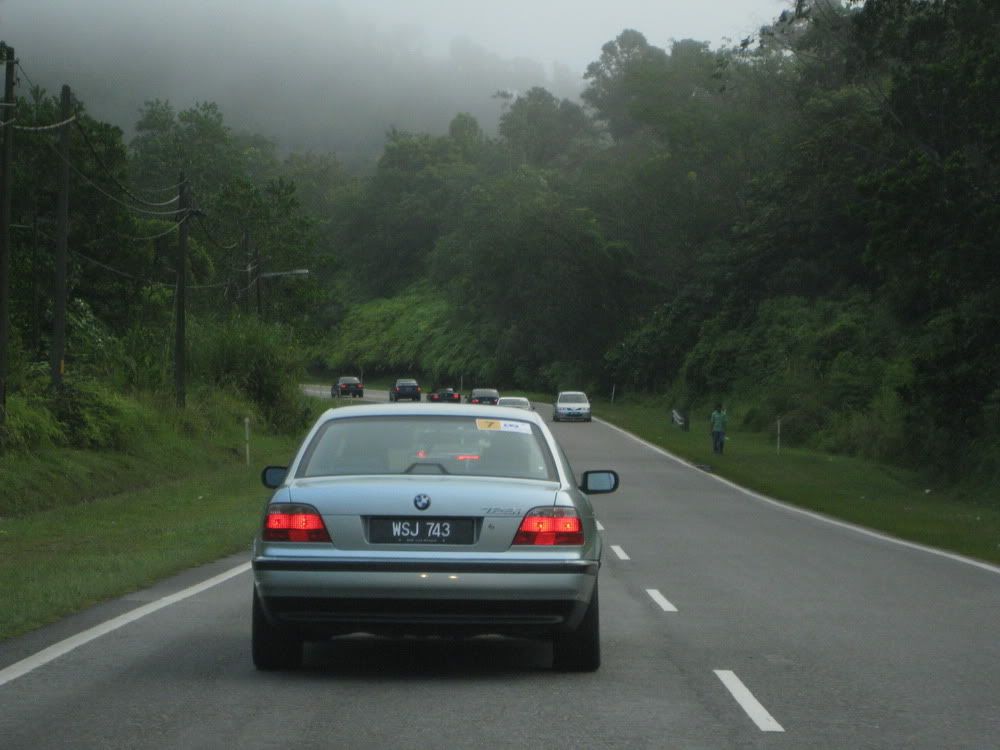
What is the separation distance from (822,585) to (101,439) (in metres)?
21.1

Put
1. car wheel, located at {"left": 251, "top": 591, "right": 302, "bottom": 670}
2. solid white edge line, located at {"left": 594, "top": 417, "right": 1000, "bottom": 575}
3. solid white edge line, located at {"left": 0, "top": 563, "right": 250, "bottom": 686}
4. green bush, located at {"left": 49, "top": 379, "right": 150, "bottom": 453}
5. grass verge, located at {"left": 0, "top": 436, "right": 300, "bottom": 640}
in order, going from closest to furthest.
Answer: car wheel, located at {"left": 251, "top": 591, "right": 302, "bottom": 670} → solid white edge line, located at {"left": 0, "top": 563, "right": 250, "bottom": 686} → grass verge, located at {"left": 0, "top": 436, "right": 300, "bottom": 640} → solid white edge line, located at {"left": 594, "top": 417, "right": 1000, "bottom": 575} → green bush, located at {"left": 49, "top": 379, "right": 150, "bottom": 453}

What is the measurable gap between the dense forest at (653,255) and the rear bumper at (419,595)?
20.8m

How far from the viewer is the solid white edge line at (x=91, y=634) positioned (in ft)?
30.2

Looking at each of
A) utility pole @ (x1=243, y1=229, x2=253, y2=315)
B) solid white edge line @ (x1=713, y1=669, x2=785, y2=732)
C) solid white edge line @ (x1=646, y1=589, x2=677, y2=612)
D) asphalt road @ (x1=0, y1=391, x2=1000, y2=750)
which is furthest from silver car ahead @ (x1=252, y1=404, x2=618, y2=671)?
utility pole @ (x1=243, y1=229, x2=253, y2=315)

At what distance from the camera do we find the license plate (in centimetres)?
873

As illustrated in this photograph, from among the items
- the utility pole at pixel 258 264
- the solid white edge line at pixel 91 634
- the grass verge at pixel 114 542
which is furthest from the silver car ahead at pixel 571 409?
the solid white edge line at pixel 91 634

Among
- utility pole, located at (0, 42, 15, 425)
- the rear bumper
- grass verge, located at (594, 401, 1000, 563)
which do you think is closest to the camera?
the rear bumper

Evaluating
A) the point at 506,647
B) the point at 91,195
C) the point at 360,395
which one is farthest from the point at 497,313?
the point at 506,647

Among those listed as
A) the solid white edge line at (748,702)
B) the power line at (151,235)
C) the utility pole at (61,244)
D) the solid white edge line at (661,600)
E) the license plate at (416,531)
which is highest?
the power line at (151,235)

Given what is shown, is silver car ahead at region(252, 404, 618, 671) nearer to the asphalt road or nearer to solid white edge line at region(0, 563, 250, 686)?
the asphalt road

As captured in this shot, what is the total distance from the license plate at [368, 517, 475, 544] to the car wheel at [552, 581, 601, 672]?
0.86m

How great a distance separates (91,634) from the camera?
10.9m

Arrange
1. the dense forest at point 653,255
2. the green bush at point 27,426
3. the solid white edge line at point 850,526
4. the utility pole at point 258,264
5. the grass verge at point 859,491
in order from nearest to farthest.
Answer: the solid white edge line at point 850,526 < the grass verge at point 859,491 < the green bush at point 27,426 < the dense forest at point 653,255 < the utility pole at point 258,264

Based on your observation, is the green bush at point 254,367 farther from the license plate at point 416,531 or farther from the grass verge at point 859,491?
the license plate at point 416,531
